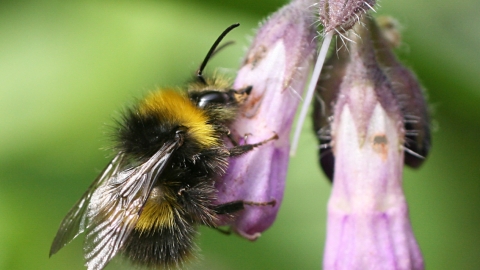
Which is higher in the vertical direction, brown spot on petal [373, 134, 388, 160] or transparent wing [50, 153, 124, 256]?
brown spot on petal [373, 134, 388, 160]

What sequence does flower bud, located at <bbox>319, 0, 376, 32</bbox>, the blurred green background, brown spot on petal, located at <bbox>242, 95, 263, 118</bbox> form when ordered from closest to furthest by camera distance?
1. flower bud, located at <bbox>319, 0, 376, 32</bbox>
2. brown spot on petal, located at <bbox>242, 95, 263, 118</bbox>
3. the blurred green background

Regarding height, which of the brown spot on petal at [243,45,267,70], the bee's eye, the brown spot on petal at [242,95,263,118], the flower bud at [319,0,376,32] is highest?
the flower bud at [319,0,376,32]

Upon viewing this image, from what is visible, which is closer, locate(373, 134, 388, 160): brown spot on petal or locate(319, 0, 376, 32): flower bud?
locate(319, 0, 376, 32): flower bud

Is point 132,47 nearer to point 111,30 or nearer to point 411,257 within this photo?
point 111,30

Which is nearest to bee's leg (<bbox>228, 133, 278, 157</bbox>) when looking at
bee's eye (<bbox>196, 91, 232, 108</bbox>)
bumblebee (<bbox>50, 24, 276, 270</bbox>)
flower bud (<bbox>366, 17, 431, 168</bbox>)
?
bumblebee (<bbox>50, 24, 276, 270</bbox>)

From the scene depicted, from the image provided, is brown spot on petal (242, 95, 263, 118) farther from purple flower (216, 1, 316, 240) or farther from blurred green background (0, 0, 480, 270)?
blurred green background (0, 0, 480, 270)

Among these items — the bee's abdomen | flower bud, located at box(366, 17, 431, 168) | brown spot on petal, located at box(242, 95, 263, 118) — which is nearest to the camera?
the bee's abdomen

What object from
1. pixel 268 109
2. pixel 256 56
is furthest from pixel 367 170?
pixel 256 56

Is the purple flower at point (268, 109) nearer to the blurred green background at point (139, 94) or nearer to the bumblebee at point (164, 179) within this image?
the bumblebee at point (164, 179)
